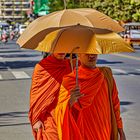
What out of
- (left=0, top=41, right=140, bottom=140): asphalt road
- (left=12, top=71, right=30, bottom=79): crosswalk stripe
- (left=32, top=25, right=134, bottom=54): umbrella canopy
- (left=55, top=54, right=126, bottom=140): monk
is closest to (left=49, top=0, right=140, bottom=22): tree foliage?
(left=12, top=71, right=30, bottom=79): crosswalk stripe

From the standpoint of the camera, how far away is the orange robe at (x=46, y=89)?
5.33m

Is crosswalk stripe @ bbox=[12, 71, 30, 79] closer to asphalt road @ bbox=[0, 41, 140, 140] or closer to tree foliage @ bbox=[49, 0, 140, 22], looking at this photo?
asphalt road @ bbox=[0, 41, 140, 140]

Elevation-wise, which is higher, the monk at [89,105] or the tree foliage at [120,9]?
the monk at [89,105]

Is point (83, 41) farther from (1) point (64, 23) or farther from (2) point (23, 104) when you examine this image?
(2) point (23, 104)

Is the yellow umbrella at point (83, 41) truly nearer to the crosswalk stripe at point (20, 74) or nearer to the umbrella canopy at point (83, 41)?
the umbrella canopy at point (83, 41)

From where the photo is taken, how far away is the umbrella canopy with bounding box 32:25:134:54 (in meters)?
4.86

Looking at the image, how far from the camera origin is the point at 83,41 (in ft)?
16.5

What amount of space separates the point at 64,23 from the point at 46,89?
64 centimetres

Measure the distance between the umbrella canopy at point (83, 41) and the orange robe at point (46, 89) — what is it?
Answer: 184 millimetres

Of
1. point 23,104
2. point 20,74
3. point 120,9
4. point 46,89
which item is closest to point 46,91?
point 46,89

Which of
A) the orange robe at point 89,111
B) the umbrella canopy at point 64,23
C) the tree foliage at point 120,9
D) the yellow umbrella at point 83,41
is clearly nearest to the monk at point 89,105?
the orange robe at point 89,111

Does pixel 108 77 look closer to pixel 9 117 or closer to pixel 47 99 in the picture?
pixel 47 99

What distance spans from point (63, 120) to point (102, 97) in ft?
1.22

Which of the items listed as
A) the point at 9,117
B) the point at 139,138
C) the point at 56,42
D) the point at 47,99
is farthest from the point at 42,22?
the point at 9,117
